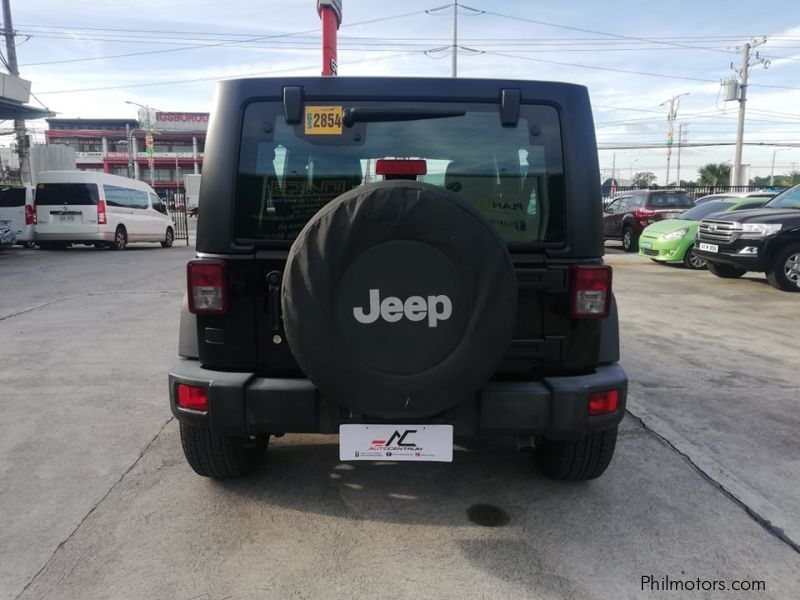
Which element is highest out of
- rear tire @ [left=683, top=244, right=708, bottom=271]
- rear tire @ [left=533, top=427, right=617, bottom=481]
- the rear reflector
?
the rear reflector

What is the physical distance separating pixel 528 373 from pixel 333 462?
4.43 ft

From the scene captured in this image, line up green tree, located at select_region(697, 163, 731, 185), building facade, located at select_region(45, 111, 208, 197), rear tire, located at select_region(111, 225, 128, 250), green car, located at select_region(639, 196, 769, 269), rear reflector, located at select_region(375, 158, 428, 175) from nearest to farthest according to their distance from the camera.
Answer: rear reflector, located at select_region(375, 158, 428, 175) → green car, located at select_region(639, 196, 769, 269) → rear tire, located at select_region(111, 225, 128, 250) → green tree, located at select_region(697, 163, 731, 185) → building facade, located at select_region(45, 111, 208, 197)

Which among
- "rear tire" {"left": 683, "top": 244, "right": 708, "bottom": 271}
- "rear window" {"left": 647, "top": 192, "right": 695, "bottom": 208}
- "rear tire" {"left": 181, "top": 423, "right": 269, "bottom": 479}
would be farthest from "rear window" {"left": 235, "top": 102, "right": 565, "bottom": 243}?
"rear window" {"left": 647, "top": 192, "right": 695, "bottom": 208}

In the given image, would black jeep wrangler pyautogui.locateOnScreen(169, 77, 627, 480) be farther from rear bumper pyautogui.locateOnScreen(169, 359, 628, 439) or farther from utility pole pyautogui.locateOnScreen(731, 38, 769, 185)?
utility pole pyautogui.locateOnScreen(731, 38, 769, 185)

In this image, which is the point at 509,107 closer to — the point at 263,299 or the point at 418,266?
the point at 418,266

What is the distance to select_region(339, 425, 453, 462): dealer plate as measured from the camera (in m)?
2.39

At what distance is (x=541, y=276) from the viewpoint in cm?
249

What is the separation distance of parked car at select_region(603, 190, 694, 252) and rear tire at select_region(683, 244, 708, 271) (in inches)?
139

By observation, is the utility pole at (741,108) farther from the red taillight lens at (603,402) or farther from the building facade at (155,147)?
the building facade at (155,147)

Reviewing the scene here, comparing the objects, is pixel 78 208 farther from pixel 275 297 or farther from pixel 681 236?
pixel 275 297

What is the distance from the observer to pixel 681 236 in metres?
12.4

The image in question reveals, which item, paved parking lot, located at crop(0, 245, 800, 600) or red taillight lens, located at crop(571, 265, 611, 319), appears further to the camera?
red taillight lens, located at crop(571, 265, 611, 319)

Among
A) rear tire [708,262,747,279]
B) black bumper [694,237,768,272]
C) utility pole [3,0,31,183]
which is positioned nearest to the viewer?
black bumper [694,237,768,272]

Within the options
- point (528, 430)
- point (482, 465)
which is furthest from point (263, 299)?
point (482, 465)
